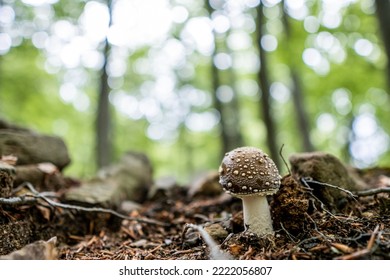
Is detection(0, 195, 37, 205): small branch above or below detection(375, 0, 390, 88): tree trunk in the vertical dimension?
below

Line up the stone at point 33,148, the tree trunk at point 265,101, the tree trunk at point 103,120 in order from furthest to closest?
the tree trunk at point 103,120, the tree trunk at point 265,101, the stone at point 33,148

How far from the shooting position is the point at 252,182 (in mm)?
1912

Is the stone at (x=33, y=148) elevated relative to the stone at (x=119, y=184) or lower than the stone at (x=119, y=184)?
elevated

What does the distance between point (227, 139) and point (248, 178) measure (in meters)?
5.66

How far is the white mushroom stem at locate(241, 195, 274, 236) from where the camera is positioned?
6.66 ft

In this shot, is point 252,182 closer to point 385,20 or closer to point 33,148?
point 33,148

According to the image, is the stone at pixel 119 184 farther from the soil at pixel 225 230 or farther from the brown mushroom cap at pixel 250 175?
the brown mushroom cap at pixel 250 175

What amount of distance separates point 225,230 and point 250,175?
0.52m

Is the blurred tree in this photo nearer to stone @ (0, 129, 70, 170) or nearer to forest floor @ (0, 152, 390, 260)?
stone @ (0, 129, 70, 170)

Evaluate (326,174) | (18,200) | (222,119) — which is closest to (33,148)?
(18,200)

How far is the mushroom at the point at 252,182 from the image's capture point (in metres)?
1.92

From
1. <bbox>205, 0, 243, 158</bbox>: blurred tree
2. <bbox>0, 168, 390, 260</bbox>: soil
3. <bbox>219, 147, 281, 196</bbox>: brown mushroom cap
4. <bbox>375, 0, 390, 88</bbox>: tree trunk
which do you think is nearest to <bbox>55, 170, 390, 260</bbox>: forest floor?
<bbox>0, 168, 390, 260</bbox>: soil

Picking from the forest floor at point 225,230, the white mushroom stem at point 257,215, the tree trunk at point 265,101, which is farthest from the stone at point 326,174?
the tree trunk at point 265,101

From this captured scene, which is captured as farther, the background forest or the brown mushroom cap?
the background forest
